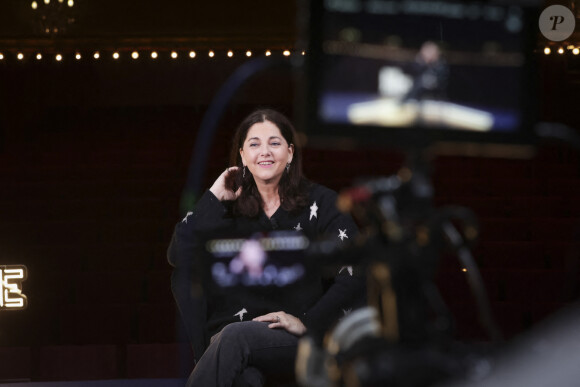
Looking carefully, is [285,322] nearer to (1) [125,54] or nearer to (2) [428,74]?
(2) [428,74]

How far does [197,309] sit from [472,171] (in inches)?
97.5

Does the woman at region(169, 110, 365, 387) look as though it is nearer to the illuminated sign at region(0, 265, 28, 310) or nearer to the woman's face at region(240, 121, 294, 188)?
the woman's face at region(240, 121, 294, 188)

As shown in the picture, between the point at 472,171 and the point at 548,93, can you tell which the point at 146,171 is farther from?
the point at 548,93

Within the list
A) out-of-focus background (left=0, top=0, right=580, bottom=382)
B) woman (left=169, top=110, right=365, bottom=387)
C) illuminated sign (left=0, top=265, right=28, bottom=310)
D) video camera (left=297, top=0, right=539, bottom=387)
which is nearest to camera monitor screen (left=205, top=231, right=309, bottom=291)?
video camera (left=297, top=0, right=539, bottom=387)

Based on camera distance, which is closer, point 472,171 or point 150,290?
point 150,290

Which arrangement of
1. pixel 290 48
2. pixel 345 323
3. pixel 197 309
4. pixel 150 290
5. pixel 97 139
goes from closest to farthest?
pixel 345 323 → pixel 197 309 → pixel 150 290 → pixel 97 139 → pixel 290 48

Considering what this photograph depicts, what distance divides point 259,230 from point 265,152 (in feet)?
0.52

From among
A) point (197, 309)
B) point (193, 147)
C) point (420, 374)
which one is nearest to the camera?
point (420, 374)

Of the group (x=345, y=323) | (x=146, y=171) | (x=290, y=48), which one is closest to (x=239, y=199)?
(x=345, y=323)

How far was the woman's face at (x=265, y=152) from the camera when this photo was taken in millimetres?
1628

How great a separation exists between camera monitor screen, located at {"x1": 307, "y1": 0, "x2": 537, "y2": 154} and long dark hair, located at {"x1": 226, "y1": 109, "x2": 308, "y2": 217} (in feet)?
2.93

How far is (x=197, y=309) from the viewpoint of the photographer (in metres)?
1.58

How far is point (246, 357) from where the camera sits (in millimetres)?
1483

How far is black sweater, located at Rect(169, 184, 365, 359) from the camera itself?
5.07 feet
